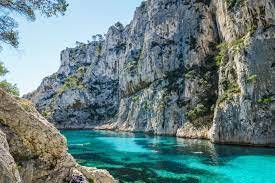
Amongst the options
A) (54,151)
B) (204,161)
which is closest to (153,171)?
(204,161)

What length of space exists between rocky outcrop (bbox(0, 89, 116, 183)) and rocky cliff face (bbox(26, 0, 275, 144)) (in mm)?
48919

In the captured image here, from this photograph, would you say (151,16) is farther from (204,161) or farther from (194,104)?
(204,161)

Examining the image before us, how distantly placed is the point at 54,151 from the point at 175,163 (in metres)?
31.1

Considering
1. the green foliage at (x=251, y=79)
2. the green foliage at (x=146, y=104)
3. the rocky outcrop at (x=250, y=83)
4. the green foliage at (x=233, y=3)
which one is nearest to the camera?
the rocky outcrop at (x=250, y=83)

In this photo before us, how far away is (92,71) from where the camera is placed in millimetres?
164250

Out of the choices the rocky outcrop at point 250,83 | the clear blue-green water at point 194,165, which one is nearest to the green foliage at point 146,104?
the rocky outcrop at point 250,83

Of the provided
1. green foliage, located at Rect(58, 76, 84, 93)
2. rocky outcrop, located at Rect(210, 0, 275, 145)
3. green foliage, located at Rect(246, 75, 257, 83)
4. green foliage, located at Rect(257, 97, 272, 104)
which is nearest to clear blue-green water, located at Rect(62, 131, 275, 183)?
rocky outcrop, located at Rect(210, 0, 275, 145)

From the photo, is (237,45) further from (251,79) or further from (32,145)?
(32,145)

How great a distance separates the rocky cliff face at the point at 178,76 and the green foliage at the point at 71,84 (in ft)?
1.77

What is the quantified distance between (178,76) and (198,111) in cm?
2133

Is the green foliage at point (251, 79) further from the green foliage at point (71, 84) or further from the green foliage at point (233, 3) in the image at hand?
the green foliage at point (71, 84)

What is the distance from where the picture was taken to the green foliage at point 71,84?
524 ft

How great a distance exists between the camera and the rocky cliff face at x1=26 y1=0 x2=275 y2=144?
2537 inches

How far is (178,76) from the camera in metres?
105
